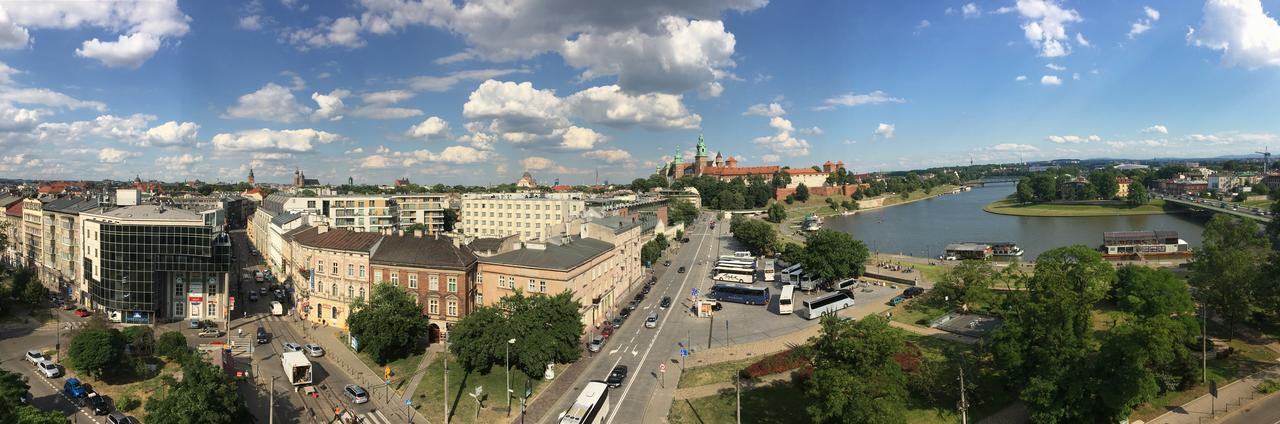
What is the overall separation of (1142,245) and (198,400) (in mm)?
97065

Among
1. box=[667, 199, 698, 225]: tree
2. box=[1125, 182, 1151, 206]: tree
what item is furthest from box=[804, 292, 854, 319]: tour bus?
box=[1125, 182, 1151, 206]: tree

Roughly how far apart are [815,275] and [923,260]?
27026mm

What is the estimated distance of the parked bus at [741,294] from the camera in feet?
184

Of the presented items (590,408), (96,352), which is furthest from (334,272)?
(590,408)

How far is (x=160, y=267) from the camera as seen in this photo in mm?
51281

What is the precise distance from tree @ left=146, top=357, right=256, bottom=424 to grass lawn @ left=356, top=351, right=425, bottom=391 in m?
9.96

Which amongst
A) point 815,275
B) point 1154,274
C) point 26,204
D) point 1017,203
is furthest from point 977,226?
point 26,204

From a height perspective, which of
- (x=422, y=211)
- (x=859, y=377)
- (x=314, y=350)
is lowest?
(x=314, y=350)

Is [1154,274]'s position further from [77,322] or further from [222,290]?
[77,322]

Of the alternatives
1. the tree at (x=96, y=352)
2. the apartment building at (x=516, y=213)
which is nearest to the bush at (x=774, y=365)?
the tree at (x=96, y=352)

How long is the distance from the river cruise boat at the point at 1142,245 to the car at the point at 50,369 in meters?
102

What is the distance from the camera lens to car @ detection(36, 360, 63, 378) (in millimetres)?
38562

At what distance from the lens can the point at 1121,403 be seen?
2544cm

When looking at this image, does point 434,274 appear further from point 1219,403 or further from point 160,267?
point 1219,403
